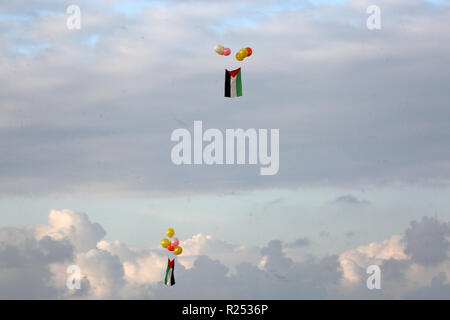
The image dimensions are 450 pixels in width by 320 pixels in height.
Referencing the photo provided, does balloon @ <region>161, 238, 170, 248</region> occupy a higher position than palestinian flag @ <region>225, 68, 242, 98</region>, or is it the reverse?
palestinian flag @ <region>225, 68, 242, 98</region>

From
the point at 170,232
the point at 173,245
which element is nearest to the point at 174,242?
the point at 173,245

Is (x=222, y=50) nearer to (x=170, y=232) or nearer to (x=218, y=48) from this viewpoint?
(x=218, y=48)

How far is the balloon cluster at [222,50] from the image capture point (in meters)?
38.7

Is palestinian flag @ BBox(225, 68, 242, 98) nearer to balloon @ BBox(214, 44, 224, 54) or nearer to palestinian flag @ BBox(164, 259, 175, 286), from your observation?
balloon @ BBox(214, 44, 224, 54)

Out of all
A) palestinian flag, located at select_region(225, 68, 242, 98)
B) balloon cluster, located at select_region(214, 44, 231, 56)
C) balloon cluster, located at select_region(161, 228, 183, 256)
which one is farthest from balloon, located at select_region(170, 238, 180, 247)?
balloon cluster, located at select_region(214, 44, 231, 56)

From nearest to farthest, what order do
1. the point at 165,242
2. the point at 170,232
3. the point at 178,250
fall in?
the point at 178,250, the point at 165,242, the point at 170,232

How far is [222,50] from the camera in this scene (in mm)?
38875

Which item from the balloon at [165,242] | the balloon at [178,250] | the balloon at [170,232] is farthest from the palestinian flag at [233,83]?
the balloon at [178,250]

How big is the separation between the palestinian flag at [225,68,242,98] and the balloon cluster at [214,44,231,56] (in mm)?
1062

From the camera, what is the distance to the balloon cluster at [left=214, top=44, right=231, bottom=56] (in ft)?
127

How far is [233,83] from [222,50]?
1.95 metres

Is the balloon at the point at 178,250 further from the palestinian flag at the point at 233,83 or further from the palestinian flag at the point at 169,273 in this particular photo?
the palestinian flag at the point at 233,83

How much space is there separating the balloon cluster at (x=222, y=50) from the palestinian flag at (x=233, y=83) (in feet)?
3.48
